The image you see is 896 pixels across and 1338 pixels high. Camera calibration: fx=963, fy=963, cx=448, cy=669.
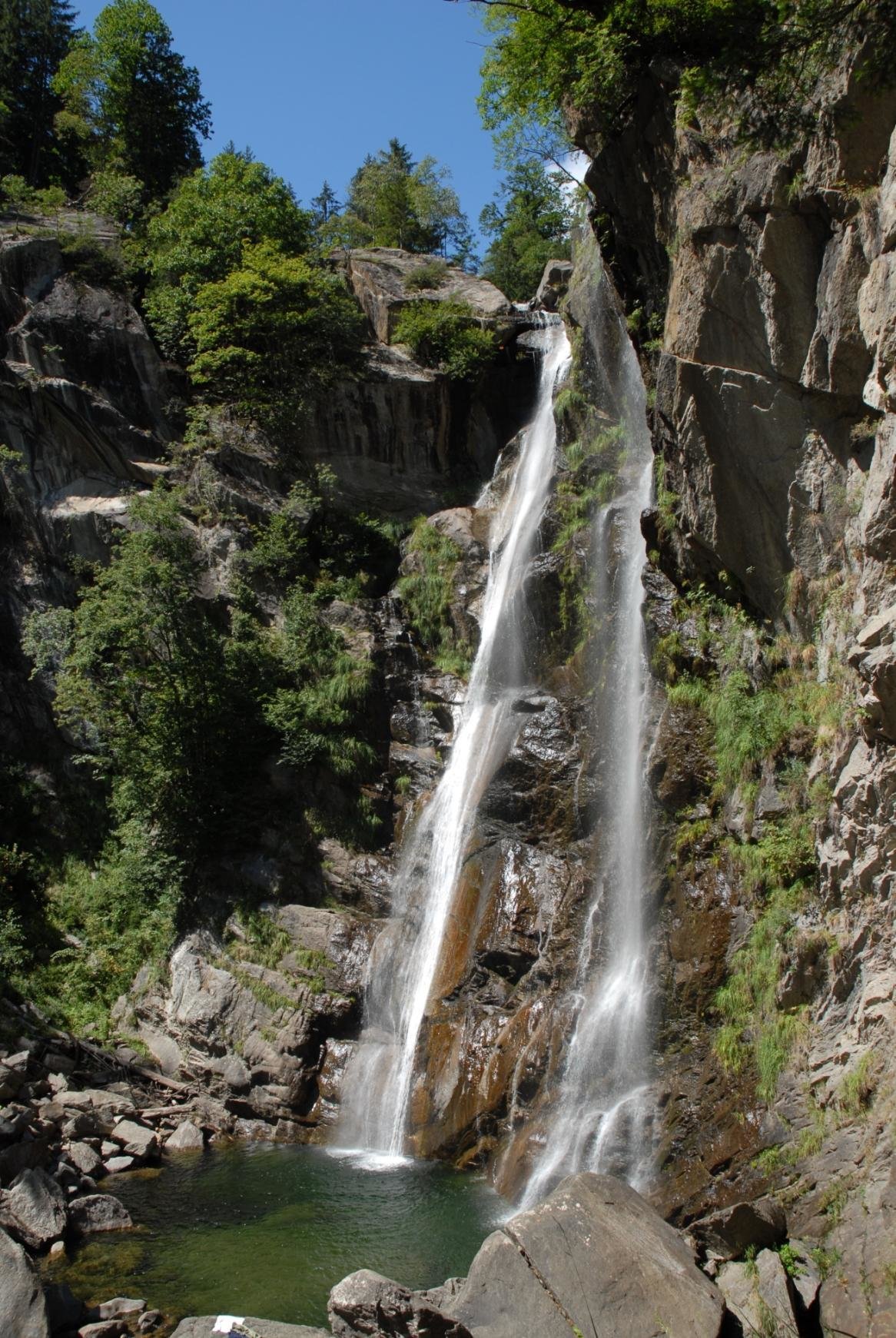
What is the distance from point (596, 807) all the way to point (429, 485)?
13913mm

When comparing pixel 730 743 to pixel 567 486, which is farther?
pixel 567 486

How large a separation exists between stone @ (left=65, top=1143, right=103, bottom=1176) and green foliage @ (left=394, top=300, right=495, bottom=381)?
2065 centimetres

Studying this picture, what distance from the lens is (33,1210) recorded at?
36.3 feet

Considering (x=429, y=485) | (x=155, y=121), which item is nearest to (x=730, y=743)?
(x=429, y=485)

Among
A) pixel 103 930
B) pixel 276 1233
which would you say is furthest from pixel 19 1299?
pixel 103 930

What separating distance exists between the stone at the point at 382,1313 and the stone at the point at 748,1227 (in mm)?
2793

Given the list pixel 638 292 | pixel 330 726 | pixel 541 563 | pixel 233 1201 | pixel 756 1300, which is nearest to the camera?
pixel 756 1300

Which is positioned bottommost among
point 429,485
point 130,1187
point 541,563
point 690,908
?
point 130,1187

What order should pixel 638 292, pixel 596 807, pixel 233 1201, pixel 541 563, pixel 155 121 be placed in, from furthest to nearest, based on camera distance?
pixel 155 121 < pixel 541 563 < pixel 638 292 < pixel 596 807 < pixel 233 1201

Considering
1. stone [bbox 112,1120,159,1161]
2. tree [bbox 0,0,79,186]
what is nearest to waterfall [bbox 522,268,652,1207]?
stone [bbox 112,1120,159,1161]

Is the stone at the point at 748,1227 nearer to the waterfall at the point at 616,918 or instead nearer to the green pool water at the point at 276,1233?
the waterfall at the point at 616,918

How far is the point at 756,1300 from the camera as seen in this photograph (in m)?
8.39

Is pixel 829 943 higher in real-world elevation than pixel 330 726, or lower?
lower

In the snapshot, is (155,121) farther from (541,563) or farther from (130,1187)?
(130,1187)
